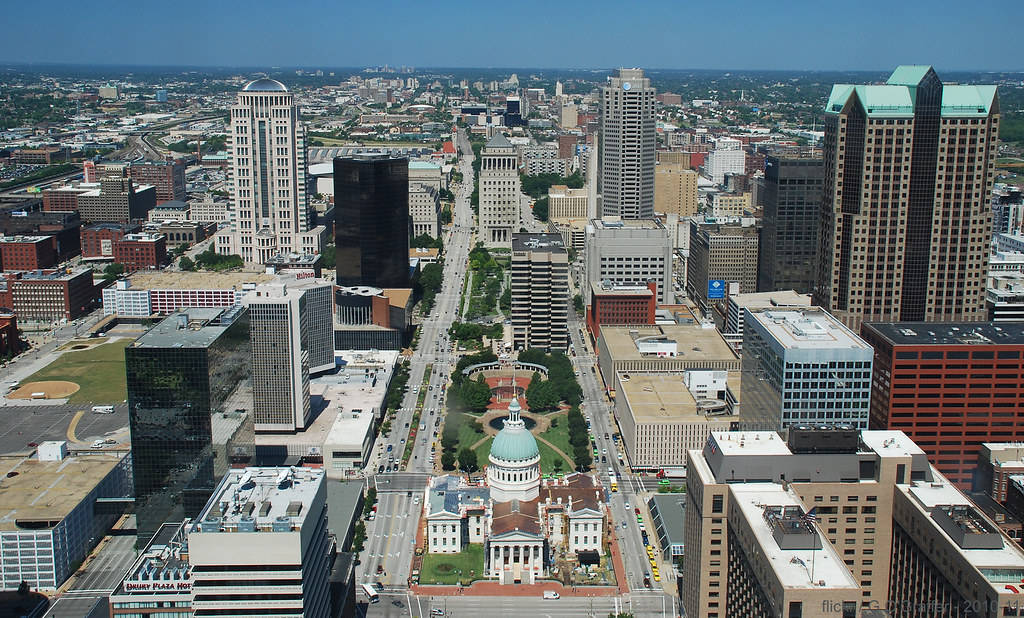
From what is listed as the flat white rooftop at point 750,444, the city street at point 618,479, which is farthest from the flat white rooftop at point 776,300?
the flat white rooftop at point 750,444

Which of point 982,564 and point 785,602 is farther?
point 982,564

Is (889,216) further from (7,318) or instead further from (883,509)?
(7,318)

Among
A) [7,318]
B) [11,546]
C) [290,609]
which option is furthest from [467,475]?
[7,318]

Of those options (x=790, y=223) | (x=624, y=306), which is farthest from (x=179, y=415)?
(x=790, y=223)

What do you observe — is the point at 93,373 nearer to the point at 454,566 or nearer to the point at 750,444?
the point at 454,566

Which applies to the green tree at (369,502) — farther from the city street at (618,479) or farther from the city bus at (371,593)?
the city street at (618,479)

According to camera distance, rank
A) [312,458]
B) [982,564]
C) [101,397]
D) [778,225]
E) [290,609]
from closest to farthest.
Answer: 1. [982,564]
2. [290,609]
3. [312,458]
4. [101,397]
5. [778,225]
